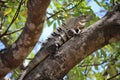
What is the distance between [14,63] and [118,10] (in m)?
1.07

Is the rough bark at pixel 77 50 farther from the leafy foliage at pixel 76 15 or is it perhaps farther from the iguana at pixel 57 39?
the leafy foliage at pixel 76 15

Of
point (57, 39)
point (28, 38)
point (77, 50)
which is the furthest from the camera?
point (57, 39)

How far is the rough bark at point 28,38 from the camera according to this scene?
83.2 inches

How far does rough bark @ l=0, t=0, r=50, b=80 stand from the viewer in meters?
2.11

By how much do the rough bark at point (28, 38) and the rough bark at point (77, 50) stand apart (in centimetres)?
24

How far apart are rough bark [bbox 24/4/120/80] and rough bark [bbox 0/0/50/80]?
0.24m

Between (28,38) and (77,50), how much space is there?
474 millimetres

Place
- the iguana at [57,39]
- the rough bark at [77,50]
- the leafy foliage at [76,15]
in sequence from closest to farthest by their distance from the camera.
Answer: the rough bark at [77,50], the iguana at [57,39], the leafy foliage at [76,15]

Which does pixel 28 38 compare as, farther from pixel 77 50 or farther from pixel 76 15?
pixel 76 15

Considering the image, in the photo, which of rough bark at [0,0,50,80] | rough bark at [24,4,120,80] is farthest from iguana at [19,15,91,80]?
rough bark at [0,0,50,80]

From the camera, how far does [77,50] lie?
2.57 m

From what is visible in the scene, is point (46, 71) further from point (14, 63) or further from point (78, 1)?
point (78, 1)

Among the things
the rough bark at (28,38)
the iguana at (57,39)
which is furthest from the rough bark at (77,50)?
the rough bark at (28,38)

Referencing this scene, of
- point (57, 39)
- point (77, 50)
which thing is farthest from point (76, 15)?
point (77, 50)
